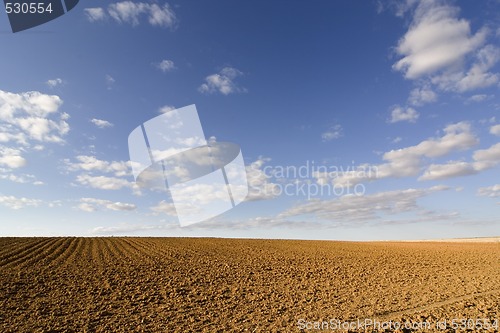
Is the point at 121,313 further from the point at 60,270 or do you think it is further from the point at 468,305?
the point at 468,305

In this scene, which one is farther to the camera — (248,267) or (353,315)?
(248,267)

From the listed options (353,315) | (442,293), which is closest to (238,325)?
(353,315)

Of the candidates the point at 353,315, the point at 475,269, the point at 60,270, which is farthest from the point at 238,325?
the point at 475,269

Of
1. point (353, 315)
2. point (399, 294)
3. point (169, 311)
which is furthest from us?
point (399, 294)

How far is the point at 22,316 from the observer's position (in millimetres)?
12852

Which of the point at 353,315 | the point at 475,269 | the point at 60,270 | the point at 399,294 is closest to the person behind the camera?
the point at 353,315

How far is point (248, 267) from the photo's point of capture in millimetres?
24844

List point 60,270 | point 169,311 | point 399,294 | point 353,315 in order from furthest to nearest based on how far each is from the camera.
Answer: point 60,270 < point 399,294 < point 169,311 < point 353,315

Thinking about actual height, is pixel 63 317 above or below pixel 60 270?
below

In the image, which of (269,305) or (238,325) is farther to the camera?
(269,305)

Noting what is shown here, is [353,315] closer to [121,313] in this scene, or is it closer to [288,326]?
[288,326]

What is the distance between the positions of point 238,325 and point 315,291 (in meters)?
6.47

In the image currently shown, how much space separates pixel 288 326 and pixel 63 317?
882 cm

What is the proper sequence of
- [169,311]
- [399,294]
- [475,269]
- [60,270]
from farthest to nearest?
1. [475,269]
2. [60,270]
3. [399,294]
4. [169,311]
